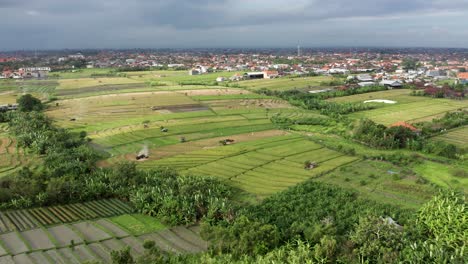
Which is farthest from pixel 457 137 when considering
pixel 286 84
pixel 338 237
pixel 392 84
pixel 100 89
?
pixel 100 89

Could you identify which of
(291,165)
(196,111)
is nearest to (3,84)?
(196,111)

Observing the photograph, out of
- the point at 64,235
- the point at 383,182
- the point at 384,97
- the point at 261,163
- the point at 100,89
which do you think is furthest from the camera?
the point at 100,89

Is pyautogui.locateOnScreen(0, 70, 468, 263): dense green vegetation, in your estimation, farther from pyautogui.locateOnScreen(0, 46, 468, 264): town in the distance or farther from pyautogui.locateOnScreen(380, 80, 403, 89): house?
pyautogui.locateOnScreen(380, 80, 403, 89): house

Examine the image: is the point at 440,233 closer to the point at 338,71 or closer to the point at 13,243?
the point at 13,243

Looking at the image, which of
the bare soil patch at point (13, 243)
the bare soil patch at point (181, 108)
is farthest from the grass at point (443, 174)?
the bare soil patch at point (181, 108)

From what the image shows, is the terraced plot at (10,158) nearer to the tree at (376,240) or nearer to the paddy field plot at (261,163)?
the paddy field plot at (261,163)

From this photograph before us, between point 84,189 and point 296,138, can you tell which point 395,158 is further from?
point 84,189

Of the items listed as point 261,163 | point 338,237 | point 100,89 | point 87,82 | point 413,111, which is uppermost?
point 87,82

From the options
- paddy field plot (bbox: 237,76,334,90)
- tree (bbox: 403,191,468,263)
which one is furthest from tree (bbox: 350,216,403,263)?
paddy field plot (bbox: 237,76,334,90)

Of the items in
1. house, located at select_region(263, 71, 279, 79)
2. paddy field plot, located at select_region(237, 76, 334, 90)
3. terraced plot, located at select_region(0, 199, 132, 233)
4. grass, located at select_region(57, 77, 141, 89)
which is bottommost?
terraced plot, located at select_region(0, 199, 132, 233)
